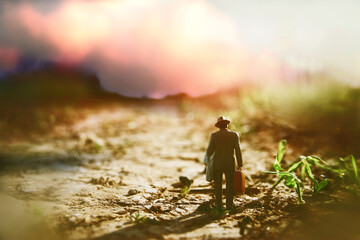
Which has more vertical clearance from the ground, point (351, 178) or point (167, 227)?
point (351, 178)

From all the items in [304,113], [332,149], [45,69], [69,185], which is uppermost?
[45,69]

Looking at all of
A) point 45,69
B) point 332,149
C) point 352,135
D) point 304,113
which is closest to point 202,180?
point 332,149

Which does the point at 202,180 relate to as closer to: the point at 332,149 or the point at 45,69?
the point at 332,149

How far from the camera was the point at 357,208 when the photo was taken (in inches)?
111

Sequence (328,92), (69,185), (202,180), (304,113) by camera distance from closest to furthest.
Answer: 1. (69,185)
2. (202,180)
3. (328,92)
4. (304,113)

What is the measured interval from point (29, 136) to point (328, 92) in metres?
7.05

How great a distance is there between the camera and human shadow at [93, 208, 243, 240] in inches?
93.5

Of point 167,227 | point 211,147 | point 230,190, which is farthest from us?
point 211,147

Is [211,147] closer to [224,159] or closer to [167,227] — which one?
[224,159]

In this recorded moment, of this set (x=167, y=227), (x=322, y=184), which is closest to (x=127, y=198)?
(x=167, y=227)

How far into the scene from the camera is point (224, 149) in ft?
10.0

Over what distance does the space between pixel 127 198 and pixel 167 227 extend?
0.85m

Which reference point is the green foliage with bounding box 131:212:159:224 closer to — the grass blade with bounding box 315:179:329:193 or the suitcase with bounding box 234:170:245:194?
the suitcase with bounding box 234:170:245:194

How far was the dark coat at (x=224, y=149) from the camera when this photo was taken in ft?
9.95
